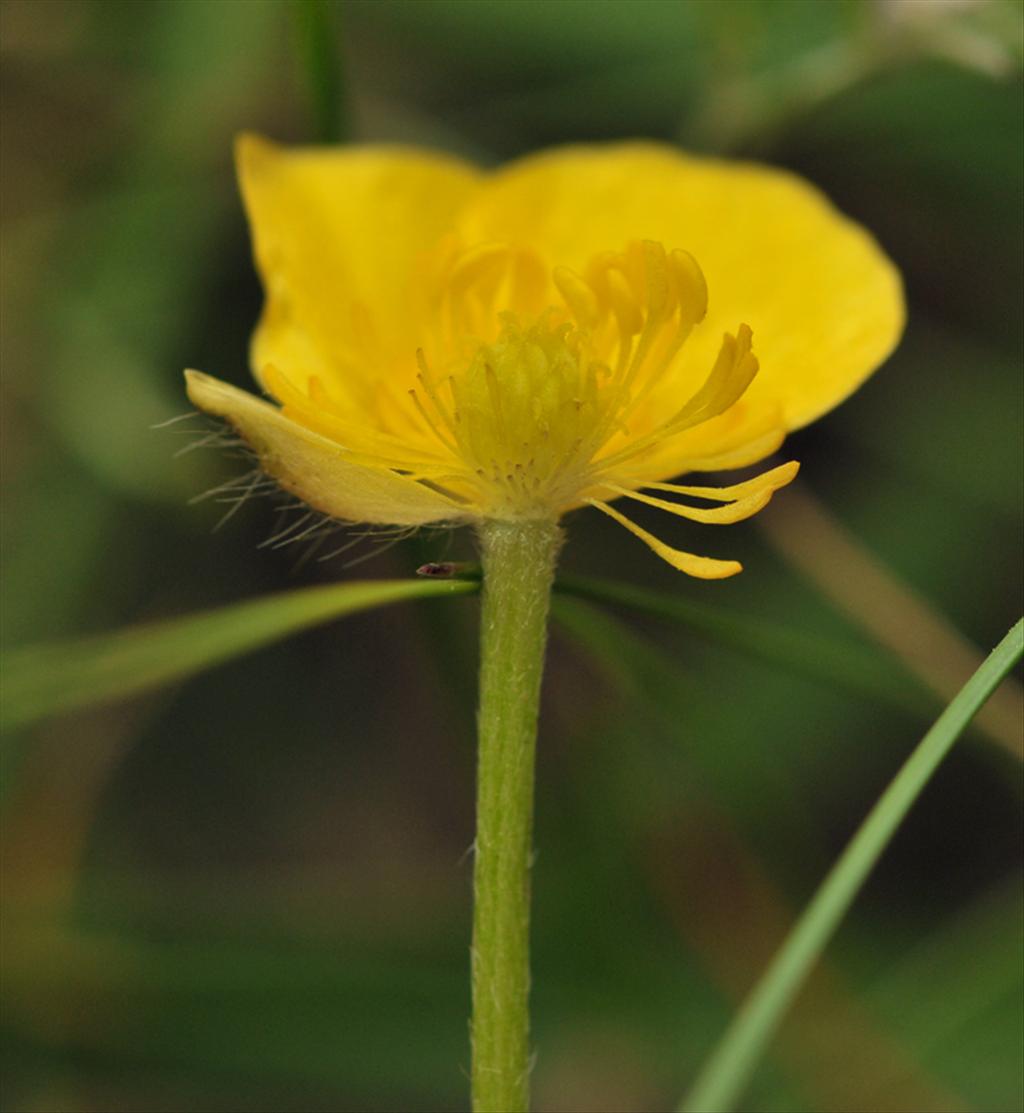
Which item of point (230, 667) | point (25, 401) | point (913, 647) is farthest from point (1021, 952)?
point (25, 401)

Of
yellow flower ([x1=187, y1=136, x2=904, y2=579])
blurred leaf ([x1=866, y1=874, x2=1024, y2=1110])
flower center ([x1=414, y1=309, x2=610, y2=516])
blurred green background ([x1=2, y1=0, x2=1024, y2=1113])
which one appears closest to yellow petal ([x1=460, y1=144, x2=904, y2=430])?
yellow flower ([x1=187, y1=136, x2=904, y2=579])

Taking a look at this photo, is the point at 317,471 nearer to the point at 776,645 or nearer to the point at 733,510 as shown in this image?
the point at 733,510

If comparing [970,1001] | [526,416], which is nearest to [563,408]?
[526,416]

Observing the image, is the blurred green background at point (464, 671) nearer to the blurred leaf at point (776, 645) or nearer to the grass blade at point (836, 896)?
the blurred leaf at point (776, 645)

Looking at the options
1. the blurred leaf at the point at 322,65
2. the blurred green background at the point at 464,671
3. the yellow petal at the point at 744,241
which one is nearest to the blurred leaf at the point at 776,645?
the blurred green background at the point at 464,671

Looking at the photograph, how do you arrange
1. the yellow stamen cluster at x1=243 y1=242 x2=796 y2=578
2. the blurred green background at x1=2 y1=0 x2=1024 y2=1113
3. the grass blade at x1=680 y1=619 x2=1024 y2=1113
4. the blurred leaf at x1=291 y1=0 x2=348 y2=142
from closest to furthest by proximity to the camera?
the grass blade at x1=680 y1=619 x2=1024 y2=1113
the yellow stamen cluster at x1=243 y1=242 x2=796 y2=578
the blurred leaf at x1=291 y1=0 x2=348 y2=142
the blurred green background at x1=2 y1=0 x2=1024 y2=1113

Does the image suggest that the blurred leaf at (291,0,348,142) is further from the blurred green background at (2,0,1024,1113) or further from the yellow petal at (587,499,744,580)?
the yellow petal at (587,499,744,580)

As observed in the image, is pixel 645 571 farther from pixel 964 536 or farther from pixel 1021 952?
pixel 1021 952
